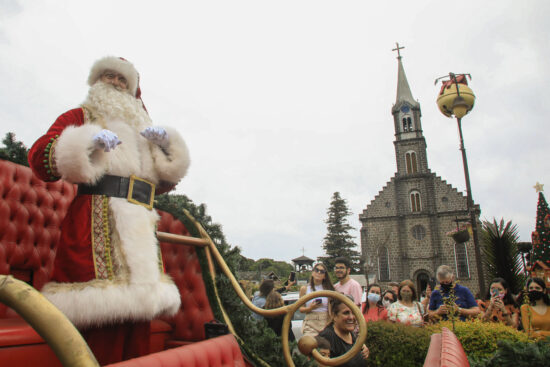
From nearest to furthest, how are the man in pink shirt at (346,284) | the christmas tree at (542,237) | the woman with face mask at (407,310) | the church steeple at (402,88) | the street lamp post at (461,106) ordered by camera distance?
the man in pink shirt at (346,284)
the woman with face mask at (407,310)
the christmas tree at (542,237)
the street lamp post at (461,106)
the church steeple at (402,88)

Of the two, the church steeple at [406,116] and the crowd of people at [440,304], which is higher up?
the church steeple at [406,116]

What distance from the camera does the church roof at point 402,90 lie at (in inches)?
1431

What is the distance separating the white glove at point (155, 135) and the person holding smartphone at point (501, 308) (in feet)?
15.8

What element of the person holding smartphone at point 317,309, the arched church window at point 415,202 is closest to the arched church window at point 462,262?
the arched church window at point 415,202

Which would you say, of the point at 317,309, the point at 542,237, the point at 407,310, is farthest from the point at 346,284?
the point at 542,237

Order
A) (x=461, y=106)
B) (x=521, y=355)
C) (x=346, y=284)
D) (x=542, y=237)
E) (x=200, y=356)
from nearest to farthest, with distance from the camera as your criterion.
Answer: (x=200, y=356) → (x=521, y=355) → (x=346, y=284) → (x=542, y=237) → (x=461, y=106)

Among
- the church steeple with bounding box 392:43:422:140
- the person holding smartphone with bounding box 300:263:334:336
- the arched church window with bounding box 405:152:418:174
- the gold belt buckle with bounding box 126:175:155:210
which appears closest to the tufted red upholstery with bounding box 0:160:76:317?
the gold belt buckle with bounding box 126:175:155:210

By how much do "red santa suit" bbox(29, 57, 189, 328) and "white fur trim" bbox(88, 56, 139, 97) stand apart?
38 centimetres

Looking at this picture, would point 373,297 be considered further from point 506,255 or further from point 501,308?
point 506,255

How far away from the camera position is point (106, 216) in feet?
7.02

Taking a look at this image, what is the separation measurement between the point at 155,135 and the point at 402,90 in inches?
1520

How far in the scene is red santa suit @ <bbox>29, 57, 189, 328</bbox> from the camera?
1877 millimetres

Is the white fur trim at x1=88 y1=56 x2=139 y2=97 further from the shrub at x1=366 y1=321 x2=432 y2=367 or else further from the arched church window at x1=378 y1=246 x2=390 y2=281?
the arched church window at x1=378 y1=246 x2=390 y2=281

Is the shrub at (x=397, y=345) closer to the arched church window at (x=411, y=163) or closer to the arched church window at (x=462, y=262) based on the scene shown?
the arched church window at (x=462, y=262)
